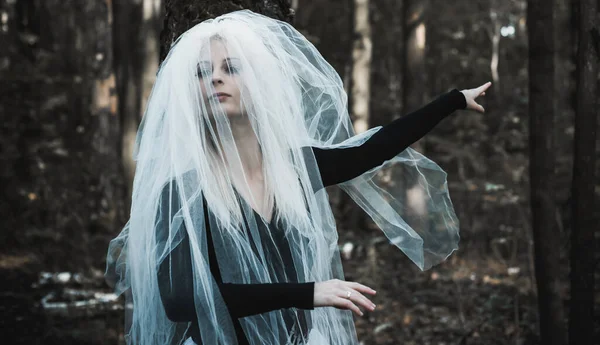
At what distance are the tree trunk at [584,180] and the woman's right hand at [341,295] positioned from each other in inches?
110

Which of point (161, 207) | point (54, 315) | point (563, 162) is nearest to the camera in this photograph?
point (161, 207)

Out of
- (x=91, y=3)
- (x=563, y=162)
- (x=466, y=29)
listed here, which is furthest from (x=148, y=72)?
(x=466, y=29)

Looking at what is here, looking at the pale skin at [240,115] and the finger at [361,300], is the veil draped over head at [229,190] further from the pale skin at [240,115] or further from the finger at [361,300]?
the finger at [361,300]

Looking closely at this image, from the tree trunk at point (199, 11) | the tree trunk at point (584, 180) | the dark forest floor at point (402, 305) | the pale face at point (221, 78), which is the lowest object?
the dark forest floor at point (402, 305)

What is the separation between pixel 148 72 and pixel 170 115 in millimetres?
6456

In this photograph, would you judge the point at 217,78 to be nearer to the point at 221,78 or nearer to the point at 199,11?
the point at 221,78

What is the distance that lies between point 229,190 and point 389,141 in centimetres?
74

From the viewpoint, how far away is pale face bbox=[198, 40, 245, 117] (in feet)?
8.12

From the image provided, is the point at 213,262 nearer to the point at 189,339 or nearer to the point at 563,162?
the point at 189,339

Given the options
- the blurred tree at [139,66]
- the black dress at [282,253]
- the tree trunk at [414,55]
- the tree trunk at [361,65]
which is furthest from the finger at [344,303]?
the tree trunk at [361,65]

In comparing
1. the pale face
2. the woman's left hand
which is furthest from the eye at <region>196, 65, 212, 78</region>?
the woman's left hand

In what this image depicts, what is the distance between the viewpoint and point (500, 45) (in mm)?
17094

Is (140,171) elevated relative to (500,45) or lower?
elevated

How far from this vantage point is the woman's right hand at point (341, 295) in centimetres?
209
